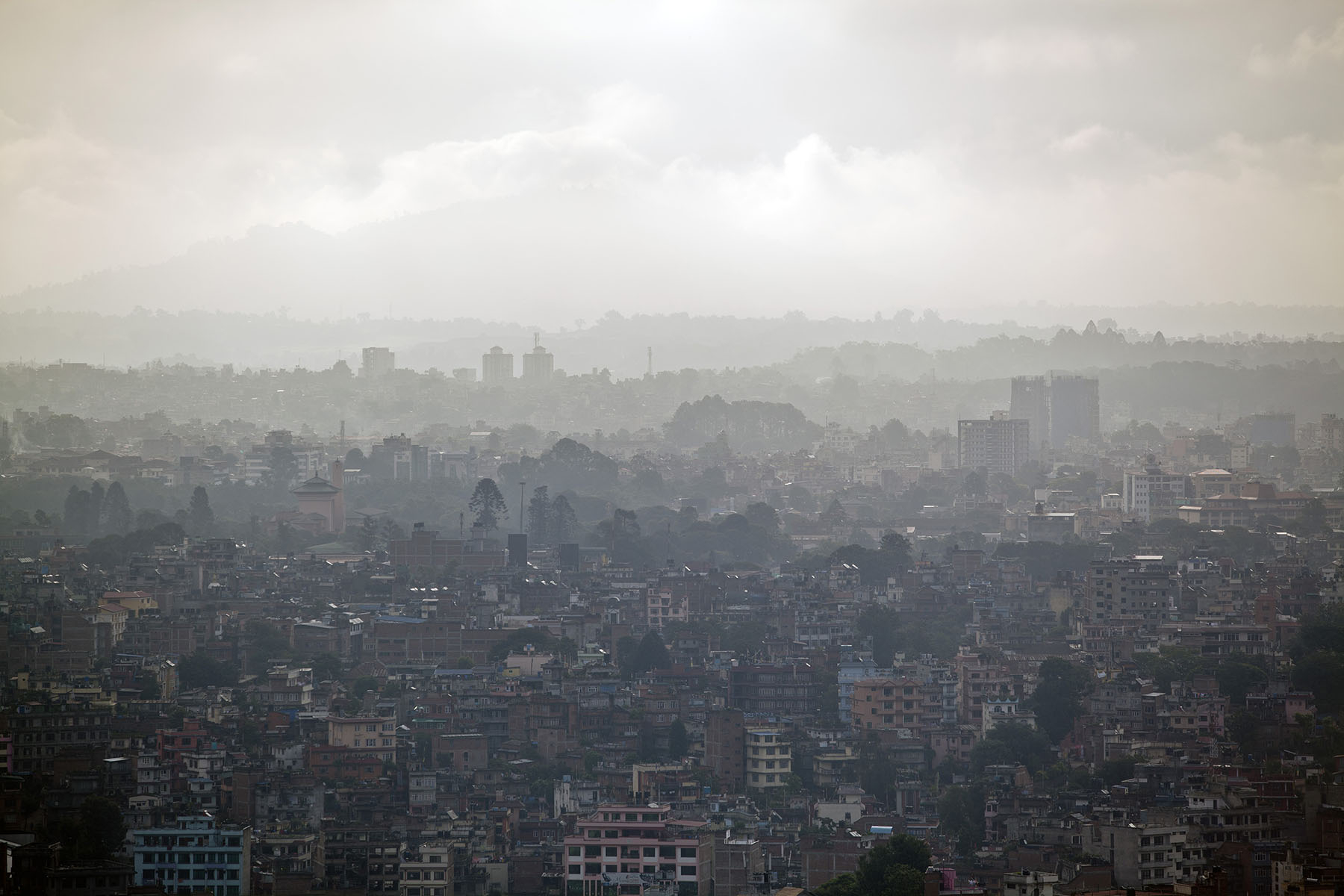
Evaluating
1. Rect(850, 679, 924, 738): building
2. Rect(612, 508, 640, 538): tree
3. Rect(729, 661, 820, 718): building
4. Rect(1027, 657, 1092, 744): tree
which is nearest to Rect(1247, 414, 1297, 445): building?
Rect(612, 508, 640, 538): tree

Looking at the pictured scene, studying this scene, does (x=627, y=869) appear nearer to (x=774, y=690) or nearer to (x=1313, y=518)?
(x=774, y=690)

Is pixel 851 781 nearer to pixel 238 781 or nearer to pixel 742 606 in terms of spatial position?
pixel 238 781

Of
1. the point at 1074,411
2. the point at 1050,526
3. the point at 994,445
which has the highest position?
the point at 1074,411

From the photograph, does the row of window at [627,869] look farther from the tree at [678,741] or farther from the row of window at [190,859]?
the tree at [678,741]

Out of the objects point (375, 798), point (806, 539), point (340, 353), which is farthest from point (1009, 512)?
point (340, 353)

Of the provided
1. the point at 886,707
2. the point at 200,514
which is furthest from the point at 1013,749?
the point at 200,514

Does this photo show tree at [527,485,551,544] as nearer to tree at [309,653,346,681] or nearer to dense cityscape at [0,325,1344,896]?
dense cityscape at [0,325,1344,896]
